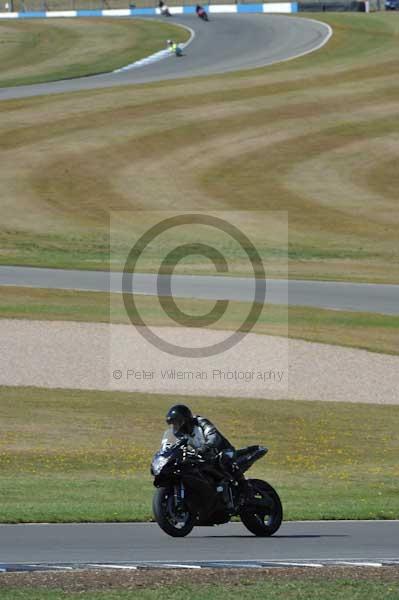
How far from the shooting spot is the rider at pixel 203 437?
1388 centimetres

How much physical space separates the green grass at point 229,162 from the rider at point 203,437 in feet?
92.9

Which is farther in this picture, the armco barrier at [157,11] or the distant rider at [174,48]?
the armco barrier at [157,11]

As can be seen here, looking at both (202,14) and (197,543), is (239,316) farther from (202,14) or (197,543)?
(202,14)

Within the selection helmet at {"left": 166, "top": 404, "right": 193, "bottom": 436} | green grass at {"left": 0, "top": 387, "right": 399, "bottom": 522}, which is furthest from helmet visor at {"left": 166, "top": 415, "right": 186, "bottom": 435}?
green grass at {"left": 0, "top": 387, "right": 399, "bottom": 522}

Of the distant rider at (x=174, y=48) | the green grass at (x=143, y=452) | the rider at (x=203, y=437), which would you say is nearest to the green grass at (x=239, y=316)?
the green grass at (x=143, y=452)

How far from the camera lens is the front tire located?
1455 cm

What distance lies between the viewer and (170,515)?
14.1 meters

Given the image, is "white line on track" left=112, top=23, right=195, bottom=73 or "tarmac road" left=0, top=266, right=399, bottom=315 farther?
"white line on track" left=112, top=23, right=195, bottom=73

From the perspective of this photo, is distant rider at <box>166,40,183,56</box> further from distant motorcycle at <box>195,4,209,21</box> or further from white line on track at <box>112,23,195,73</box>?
distant motorcycle at <box>195,4,209,21</box>

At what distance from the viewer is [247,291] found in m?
37.8

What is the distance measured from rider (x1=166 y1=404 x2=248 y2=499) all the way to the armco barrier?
97402 millimetres

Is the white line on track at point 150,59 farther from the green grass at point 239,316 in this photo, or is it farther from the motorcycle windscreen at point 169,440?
the motorcycle windscreen at point 169,440

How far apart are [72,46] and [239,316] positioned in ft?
218

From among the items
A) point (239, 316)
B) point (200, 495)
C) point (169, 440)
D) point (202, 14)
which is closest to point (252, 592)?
point (200, 495)
